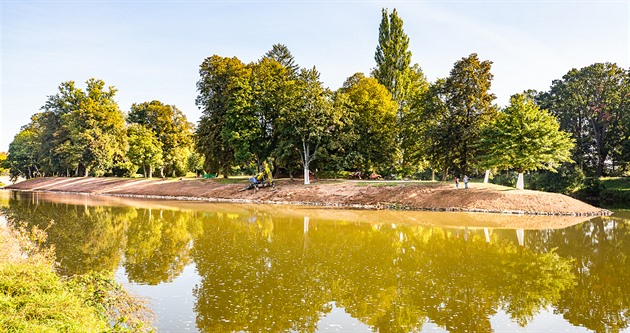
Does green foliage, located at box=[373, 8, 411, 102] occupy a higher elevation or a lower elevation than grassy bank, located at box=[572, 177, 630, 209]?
higher

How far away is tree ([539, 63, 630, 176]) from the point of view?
55.3 meters

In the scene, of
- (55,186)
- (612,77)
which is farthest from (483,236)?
(55,186)

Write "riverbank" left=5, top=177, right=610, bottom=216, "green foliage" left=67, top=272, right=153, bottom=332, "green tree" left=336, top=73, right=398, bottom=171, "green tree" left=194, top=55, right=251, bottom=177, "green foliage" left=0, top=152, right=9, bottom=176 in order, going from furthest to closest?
"green foliage" left=0, top=152, right=9, bottom=176 → "green tree" left=194, top=55, right=251, bottom=177 → "green tree" left=336, top=73, right=398, bottom=171 → "riverbank" left=5, top=177, right=610, bottom=216 → "green foliage" left=67, top=272, right=153, bottom=332

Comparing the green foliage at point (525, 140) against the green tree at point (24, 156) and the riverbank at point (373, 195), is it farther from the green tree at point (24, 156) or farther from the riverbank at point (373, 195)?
the green tree at point (24, 156)

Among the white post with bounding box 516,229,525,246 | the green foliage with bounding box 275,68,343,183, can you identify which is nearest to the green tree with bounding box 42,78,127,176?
the green foliage with bounding box 275,68,343,183

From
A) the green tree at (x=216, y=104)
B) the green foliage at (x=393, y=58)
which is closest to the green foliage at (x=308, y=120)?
the green tree at (x=216, y=104)

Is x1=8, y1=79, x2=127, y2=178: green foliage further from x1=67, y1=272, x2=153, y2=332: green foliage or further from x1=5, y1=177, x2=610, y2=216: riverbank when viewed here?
x1=67, y1=272, x2=153, y2=332: green foliage

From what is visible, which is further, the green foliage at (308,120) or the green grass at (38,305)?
the green foliage at (308,120)

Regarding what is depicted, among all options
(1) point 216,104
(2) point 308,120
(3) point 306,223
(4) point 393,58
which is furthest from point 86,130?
(3) point 306,223

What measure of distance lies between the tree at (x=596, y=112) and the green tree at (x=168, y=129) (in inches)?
2330

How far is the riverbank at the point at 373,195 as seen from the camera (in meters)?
34.2

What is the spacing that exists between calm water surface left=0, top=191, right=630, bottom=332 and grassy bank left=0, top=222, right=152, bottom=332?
1313 millimetres

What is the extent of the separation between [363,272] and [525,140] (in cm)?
2788

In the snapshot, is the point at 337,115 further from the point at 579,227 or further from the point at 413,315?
the point at 413,315
